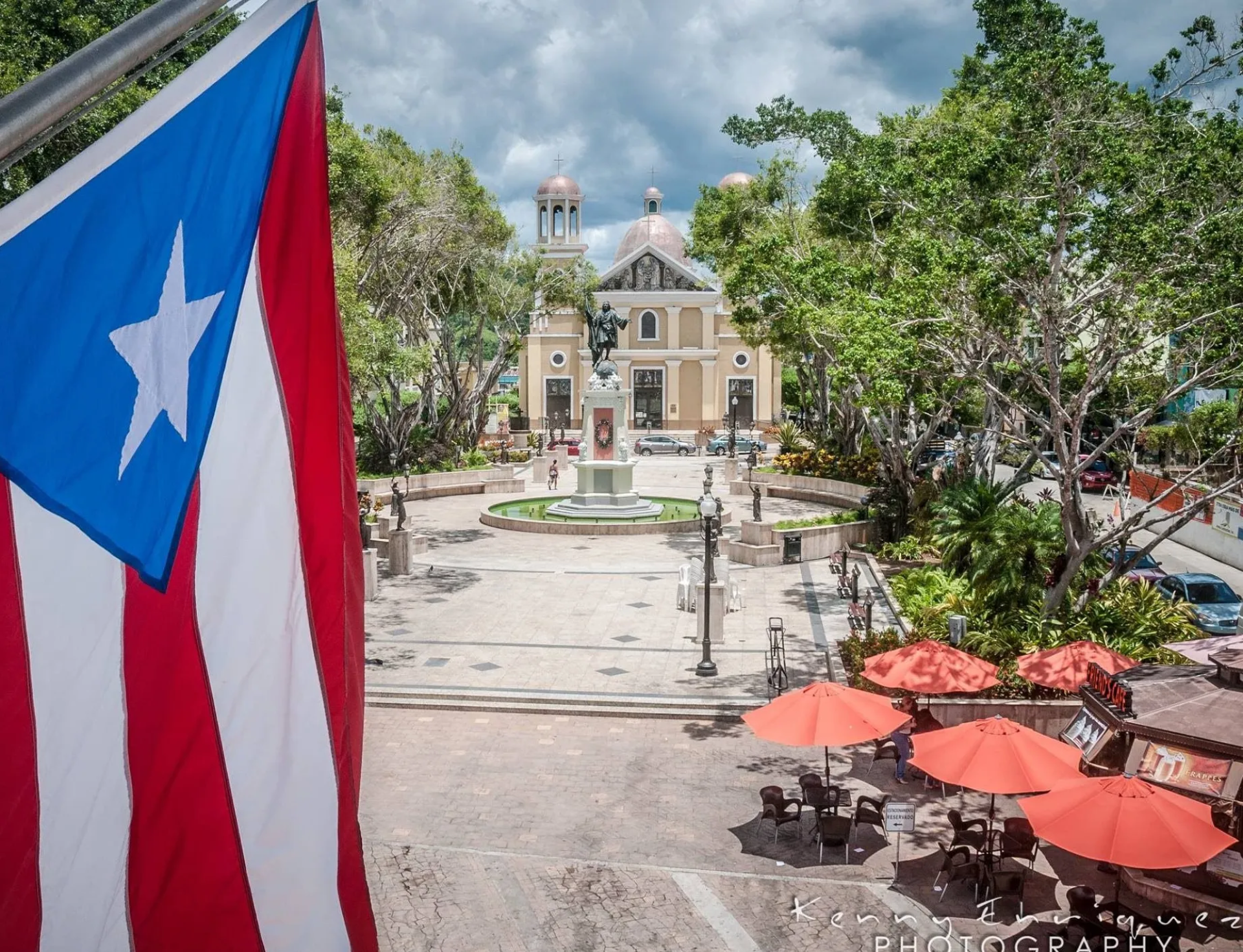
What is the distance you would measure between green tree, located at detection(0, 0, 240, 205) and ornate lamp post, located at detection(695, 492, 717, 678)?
1189 cm

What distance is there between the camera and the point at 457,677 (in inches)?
682

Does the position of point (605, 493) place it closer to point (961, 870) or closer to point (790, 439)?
point (790, 439)

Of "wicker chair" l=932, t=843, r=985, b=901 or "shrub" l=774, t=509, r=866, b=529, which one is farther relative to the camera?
"shrub" l=774, t=509, r=866, b=529

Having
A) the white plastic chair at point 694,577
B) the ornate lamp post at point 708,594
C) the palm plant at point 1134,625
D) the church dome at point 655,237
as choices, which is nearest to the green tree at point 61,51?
the ornate lamp post at point 708,594

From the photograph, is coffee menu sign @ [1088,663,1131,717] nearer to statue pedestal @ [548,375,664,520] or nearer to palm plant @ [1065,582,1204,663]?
palm plant @ [1065,582,1204,663]

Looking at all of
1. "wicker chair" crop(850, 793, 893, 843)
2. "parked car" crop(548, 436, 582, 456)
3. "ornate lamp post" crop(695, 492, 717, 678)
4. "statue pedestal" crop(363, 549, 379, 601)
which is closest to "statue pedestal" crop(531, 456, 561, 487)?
"parked car" crop(548, 436, 582, 456)

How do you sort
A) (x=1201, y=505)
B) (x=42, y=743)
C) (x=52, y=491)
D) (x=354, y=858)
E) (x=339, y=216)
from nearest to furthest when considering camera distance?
(x=52, y=491)
(x=42, y=743)
(x=354, y=858)
(x=1201, y=505)
(x=339, y=216)

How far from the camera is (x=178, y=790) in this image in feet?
12.8

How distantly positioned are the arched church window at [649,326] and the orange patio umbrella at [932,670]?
65.6 meters

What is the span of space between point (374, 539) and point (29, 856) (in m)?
25.9

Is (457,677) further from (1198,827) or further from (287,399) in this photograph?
(287,399)

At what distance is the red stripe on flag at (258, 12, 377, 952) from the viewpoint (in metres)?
4.08

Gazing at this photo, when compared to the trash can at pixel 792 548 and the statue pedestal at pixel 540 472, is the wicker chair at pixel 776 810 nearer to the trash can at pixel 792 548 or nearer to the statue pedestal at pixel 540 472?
the trash can at pixel 792 548

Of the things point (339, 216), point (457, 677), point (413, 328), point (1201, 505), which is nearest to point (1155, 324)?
point (1201, 505)
